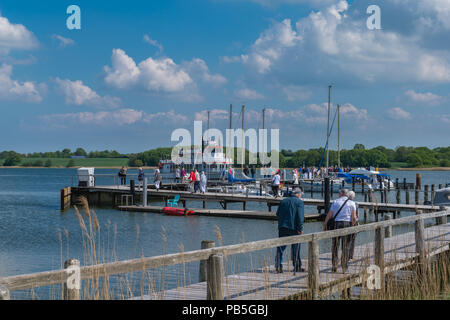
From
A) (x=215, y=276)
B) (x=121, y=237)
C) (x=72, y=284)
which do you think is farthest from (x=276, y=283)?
(x=121, y=237)

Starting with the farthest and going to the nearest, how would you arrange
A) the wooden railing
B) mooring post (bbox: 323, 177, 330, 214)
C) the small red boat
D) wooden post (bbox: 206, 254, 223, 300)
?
1. the small red boat
2. mooring post (bbox: 323, 177, 330, 214)
3. wooden post (bbox: 206, 254, 223, 300)
4. the wooden railing

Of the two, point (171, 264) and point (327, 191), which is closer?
point (171, 264)

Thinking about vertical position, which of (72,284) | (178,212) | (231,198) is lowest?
(178,212)

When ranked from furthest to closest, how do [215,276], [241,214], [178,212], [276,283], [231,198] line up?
[231,198] < [178,212] < [241,214] < [276,283] < [215,276]

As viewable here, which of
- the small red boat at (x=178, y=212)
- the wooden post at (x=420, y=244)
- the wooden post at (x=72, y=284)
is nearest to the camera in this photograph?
the wooden post at (x=72, y=284)


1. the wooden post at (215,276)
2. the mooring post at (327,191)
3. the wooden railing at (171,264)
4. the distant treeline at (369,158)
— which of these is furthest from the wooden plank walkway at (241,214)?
the distant treeline at (369,158)

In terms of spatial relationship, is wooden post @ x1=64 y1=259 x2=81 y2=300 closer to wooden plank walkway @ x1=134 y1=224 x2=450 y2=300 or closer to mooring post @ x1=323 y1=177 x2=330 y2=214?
wooden plank walkway @ x1=134 y1=224 x2=450 y2=300

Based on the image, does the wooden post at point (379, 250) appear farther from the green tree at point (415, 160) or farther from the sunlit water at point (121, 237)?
the green tree at point (415, 160)

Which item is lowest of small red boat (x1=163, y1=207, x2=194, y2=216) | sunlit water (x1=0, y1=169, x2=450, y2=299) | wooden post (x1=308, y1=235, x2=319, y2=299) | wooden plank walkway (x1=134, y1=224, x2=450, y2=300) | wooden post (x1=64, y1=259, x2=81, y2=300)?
sunlit water (x1=0, y1=169, x2=450, y2=299)

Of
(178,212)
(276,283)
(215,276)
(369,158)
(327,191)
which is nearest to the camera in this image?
(215,276)

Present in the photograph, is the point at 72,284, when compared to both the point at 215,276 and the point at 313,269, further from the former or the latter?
the point at 313,269

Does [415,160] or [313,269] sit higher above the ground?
[415,160]

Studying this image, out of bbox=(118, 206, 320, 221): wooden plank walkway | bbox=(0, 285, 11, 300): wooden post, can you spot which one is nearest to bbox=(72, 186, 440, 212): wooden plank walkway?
bbox=(118, 206, 320, 221): wooden plank walkway
